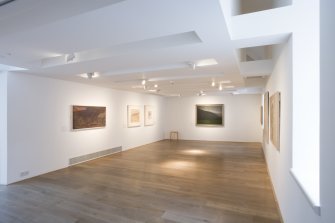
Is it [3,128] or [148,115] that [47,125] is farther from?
[148,115]

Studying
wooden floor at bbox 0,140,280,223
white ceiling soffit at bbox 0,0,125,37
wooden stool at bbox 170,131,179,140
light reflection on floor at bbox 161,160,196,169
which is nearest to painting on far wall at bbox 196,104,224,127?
wooden stool at bbox 170,131,179,140

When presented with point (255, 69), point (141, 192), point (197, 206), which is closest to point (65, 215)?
point (141, 192)

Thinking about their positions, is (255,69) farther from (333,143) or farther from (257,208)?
(333,143)

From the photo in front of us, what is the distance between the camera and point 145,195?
12.6ft

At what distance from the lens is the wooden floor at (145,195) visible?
10.1 feet

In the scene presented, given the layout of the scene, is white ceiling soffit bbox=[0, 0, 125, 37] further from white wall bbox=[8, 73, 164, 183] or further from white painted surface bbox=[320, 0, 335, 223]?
white wall bbox=[8, 73, 164, 183]

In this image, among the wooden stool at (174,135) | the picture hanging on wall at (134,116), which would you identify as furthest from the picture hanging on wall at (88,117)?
the wooden stool at (174,135)

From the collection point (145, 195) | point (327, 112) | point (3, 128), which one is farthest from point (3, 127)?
point (327, 112)

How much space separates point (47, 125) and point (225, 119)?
28.8 ft

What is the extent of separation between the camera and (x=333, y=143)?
1.19m

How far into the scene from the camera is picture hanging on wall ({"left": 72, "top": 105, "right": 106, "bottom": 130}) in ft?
19.9

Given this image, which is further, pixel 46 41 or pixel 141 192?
pixel 141 192

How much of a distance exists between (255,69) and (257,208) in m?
3.06

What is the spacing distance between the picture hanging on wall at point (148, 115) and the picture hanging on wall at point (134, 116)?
1.91 feet
